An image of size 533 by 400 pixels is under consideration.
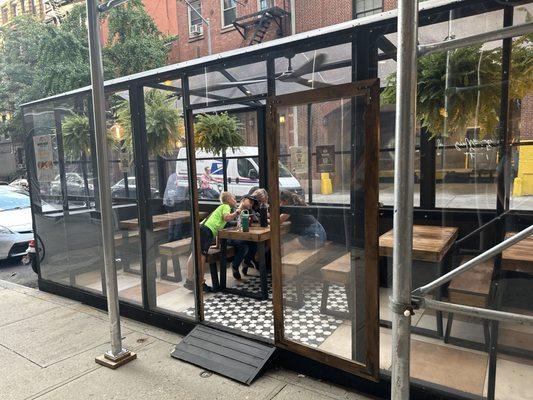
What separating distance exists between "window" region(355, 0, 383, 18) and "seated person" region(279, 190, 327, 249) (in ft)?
37.6

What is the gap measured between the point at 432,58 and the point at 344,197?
1108 millimetres

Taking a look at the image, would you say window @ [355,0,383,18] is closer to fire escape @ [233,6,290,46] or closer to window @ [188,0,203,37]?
fire escape @ [233,6,290,46]

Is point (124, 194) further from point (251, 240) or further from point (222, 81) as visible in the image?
point (222, 81)

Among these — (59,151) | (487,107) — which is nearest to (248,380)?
(487,107)

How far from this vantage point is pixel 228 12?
1599 centimetres

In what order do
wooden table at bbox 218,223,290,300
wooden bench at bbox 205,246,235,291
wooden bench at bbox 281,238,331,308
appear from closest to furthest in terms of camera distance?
wooden bench at bbox 281,238,331,308 → wooden table at bbox 218,223,290,300 → wooden bench at bbox 205,246,235,291

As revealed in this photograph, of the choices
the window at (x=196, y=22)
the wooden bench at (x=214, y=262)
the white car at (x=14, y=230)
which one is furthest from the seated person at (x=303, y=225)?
the window at (x=196, y=22)

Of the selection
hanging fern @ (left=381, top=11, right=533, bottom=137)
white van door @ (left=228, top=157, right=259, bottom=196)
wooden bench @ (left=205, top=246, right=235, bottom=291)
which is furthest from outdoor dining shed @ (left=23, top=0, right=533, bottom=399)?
white van door @ (left=228, top=157, right=259, bottom=196)

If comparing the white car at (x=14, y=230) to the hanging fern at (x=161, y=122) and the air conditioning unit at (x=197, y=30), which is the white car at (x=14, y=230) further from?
the air conditioning unit at (x=197, y=30)

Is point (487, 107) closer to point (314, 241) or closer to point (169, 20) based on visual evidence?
point (314, 241)

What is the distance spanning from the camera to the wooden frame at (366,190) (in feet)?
8.66

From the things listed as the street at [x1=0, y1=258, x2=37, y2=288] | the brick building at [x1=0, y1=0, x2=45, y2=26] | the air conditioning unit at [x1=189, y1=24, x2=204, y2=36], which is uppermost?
the brick building at [x1=0, y1=0, x2=45, y2=26]

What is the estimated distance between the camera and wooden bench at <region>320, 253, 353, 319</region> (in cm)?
302

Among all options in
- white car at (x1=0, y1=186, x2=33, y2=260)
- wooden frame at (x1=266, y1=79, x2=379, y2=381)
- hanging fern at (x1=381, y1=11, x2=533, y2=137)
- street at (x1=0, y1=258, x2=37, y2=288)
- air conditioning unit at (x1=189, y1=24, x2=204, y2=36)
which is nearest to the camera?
hanging fern at (x1=381, y1=11, x2=533, y2=137)
